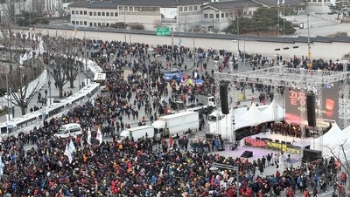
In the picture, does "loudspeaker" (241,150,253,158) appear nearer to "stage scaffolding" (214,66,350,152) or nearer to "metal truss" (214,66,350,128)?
"stage scaffolding" (214,66,350,152)

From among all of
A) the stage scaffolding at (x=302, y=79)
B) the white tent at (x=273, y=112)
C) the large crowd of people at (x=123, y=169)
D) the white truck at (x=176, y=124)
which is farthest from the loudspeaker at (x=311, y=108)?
the white truck at (x=176, y=124)

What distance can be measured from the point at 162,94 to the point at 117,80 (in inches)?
188

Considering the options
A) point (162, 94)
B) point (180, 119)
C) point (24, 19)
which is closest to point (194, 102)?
point (162, 94)

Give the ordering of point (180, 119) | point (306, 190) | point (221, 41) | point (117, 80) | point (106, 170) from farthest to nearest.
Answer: point (221, 41)
point (117, 80)
point (180, 119)
point (106, 170)
point (306, 190)

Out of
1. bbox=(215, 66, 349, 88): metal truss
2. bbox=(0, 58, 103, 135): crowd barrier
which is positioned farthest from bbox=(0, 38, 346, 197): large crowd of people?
bbox=(215, 66, 349, 88): metal truss

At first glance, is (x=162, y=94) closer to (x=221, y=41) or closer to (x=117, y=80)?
(x=117, y=80)

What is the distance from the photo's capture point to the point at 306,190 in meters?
25.7

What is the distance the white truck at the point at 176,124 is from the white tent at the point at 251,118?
2.78 m

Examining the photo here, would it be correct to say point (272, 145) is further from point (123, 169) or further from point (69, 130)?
point (69, 130)

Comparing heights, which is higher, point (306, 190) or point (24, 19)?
point (24, 19)

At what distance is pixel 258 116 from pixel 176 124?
3.67m

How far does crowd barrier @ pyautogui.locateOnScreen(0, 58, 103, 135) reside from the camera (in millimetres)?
37188

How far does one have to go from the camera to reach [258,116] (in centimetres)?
3512

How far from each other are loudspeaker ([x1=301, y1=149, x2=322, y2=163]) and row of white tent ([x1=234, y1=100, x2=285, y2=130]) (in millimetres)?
5113
